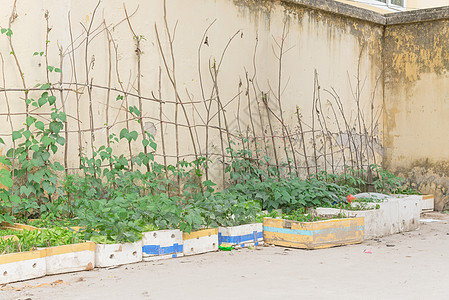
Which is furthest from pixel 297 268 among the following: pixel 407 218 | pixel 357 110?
pixel 357 110

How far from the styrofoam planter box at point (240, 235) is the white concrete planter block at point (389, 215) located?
0.97 metres

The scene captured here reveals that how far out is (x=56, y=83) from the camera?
20.0 feet

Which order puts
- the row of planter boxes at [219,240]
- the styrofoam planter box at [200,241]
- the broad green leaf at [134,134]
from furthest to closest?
1. the broad green leaf at [134,134]
2. the styrofoam planter box at [200,241]
3. the row of planter boxes at [219,240]

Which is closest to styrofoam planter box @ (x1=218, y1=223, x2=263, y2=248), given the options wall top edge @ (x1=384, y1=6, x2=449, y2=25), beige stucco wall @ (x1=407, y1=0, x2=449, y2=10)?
wall top edge @ (x1=384, y1=6, x2=449, y2=25)

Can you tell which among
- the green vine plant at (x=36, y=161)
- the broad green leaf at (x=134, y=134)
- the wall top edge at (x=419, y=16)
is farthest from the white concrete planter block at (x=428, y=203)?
the green vine plant at (x=36, y=161)

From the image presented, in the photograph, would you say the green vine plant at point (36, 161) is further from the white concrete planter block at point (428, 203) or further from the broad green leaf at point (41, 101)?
the white concrete planter block at point (428, 203)

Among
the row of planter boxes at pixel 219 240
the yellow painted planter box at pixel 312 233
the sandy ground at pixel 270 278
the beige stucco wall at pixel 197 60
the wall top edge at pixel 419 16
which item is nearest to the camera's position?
the sandy ground at pixel 270 278

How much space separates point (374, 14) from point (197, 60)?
354cm

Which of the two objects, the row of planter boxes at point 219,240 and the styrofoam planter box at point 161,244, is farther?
the styrofoam planter box at point 161,244

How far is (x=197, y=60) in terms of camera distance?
7363 millimetres

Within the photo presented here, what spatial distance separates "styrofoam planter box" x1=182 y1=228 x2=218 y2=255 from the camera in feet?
18.4

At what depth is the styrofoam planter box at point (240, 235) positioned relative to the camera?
5.90 m

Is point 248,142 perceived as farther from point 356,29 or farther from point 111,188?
point 356,29

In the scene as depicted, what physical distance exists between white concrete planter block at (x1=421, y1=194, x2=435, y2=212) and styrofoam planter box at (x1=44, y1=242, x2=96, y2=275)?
5.60m
